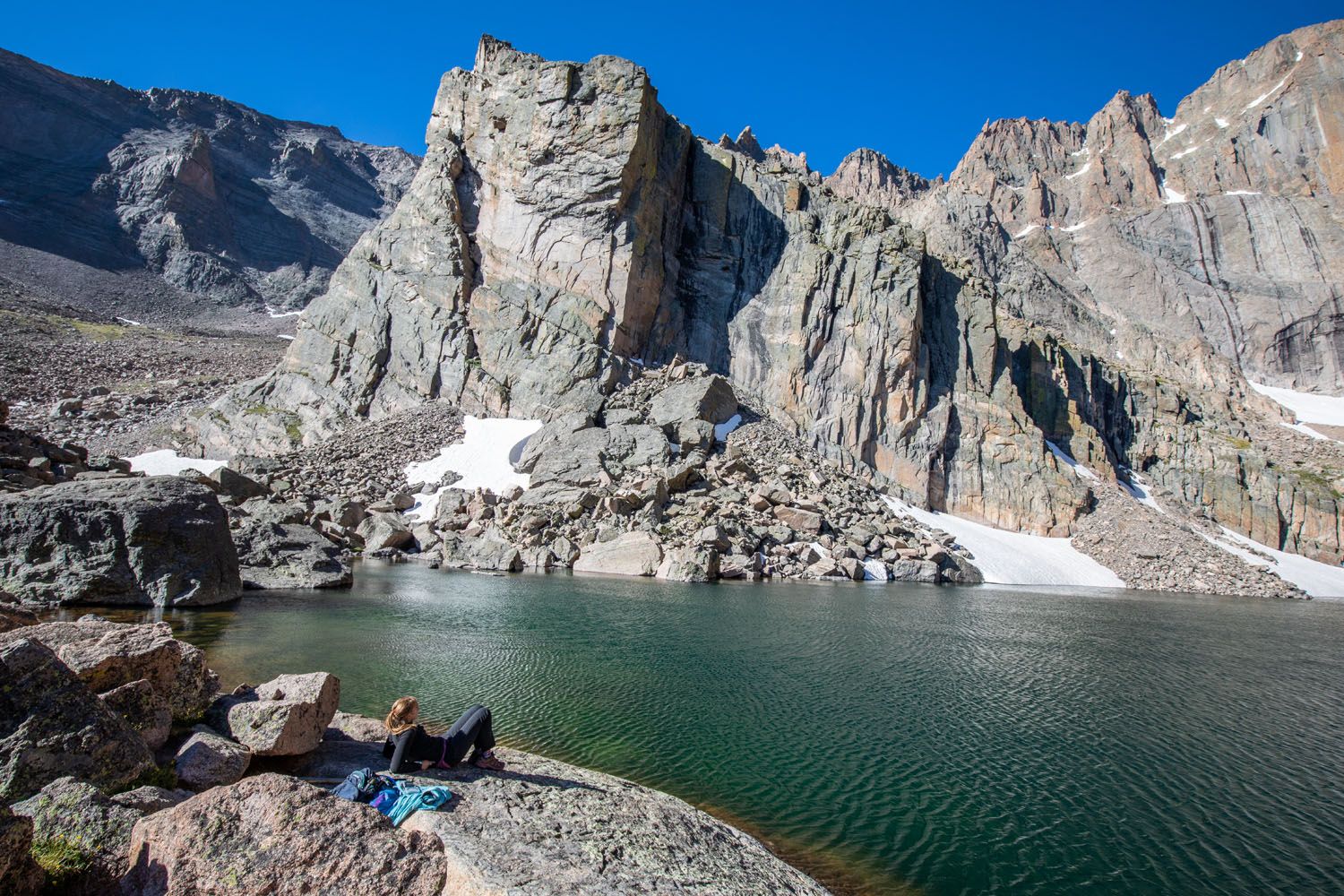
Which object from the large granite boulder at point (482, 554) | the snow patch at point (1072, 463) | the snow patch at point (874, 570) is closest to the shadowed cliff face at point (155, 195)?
the large granite boulder at point (482, 554)

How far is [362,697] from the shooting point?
1331 cm

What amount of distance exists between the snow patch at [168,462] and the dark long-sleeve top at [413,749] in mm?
57426

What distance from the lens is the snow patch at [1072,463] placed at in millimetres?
69188

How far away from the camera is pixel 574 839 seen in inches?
266

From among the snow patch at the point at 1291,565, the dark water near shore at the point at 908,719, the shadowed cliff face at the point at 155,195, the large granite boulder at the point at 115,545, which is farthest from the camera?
the shadowed cliff face at the point at 155,195

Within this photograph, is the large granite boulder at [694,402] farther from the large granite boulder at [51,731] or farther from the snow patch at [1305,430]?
the snow patch at [1305,430]

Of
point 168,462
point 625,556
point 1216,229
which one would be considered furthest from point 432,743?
point 1216,229

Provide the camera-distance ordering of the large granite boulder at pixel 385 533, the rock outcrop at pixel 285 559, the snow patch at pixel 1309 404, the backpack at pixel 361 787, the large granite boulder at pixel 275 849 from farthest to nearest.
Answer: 1. the snow patch at pixel 1309 404
2. the large granite boulder at pixel 385 533
3. the rock outcrop at pixel 285 559
4. the backpack at pixel 361 787
5. the large granite boulder at pixel 275 849

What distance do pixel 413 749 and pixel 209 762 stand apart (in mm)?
2120

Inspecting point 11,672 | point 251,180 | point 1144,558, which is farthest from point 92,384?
point 251,180

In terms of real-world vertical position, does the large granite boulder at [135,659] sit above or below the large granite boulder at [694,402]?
below

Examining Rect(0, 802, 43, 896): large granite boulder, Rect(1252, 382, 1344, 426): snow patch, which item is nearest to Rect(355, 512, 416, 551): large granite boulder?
Rect(0, 802, 43, 896): large granite boulder

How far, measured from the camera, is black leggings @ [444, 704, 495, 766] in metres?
7.99

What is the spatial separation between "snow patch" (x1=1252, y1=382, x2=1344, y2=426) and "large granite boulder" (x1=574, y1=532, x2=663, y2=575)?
107 m
